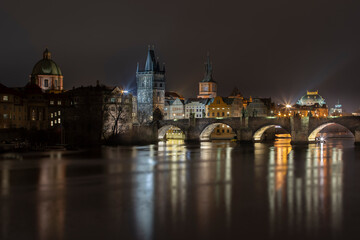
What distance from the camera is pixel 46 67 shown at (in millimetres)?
122812

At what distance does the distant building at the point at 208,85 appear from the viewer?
15075 centimetres

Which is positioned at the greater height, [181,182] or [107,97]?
[107,97]

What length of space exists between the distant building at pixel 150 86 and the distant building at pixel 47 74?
2085 centimetres

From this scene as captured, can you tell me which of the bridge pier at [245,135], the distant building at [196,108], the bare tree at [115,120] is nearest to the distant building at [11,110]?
the bare tree at [115,120]

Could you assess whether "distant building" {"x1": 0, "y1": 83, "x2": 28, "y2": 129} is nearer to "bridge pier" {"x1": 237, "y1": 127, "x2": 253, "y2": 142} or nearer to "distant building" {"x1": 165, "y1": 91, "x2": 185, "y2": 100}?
"bridge pier" {"x1": 237, "y1": 127, "x2": 253, "y2": 142}

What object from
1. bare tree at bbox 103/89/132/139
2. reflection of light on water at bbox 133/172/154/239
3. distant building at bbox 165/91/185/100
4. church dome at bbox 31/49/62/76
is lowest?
reflection of light on water at bbox 133/172/154/239

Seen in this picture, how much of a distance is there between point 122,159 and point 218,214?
27.6 metres

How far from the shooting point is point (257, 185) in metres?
32.9

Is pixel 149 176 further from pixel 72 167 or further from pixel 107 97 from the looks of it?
pixel 107 97

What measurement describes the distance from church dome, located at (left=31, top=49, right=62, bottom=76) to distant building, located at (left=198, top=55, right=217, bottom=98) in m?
46.9

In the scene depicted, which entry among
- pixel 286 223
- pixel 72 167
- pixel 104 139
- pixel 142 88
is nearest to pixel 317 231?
pixel 286 223

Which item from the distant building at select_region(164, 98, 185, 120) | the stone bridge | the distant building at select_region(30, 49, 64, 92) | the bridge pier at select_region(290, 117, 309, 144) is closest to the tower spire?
the distant building at select_region(164, 98, 185, 120)

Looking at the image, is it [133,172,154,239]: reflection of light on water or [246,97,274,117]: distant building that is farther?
[246,97,274,117]: distant building

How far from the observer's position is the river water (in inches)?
838
